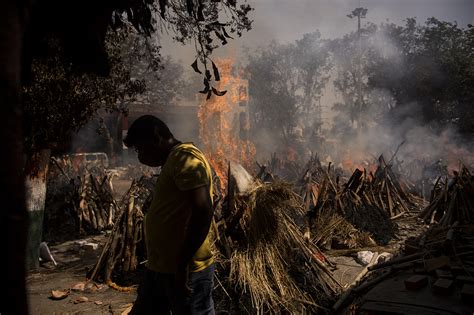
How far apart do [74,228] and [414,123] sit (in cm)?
2293

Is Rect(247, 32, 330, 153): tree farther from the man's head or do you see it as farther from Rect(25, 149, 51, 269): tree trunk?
the man's head

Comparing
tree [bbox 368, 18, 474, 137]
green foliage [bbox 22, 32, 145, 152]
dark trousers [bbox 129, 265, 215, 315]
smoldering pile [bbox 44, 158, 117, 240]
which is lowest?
smoldering pile [bbox 44, 158, 117, 240]

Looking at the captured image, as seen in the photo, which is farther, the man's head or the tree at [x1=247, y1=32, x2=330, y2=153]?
the tree at [x1=247, y1=32, x2=330, y2=153]

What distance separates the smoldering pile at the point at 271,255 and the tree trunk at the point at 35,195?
3.53 metres

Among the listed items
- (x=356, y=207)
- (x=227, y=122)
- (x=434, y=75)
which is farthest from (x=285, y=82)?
(x=356, y=207)

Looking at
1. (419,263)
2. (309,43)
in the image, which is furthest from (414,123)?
(419,263)

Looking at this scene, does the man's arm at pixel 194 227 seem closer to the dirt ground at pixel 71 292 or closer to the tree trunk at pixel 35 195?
the dirt ground at pixel 71 292

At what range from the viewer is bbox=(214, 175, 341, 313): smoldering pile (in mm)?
4102

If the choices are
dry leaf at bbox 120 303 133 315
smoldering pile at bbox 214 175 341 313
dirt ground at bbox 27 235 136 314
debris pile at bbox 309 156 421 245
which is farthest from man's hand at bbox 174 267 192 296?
debris pile at bbox 309 156 421 245

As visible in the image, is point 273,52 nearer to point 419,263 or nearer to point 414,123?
point 414,123

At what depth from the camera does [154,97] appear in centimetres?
3684

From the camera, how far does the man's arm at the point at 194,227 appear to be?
2188mm

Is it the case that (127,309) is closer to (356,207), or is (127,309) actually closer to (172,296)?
(172,296)

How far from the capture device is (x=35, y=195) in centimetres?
624
